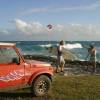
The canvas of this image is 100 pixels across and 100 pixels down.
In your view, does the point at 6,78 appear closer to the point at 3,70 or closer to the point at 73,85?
the point at 3,70

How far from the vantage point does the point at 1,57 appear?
13.2m

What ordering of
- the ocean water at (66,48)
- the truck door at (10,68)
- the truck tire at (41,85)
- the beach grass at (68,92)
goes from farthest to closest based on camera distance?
the ocean water at (66,48)
the truck tire at (41,85)
the beach grass at (68,92)
the truck door at (10,68)

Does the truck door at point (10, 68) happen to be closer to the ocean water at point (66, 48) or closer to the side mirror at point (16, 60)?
the side mirror at point (16, 60)

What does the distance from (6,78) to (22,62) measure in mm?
844

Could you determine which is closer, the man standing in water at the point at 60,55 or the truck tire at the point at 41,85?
the truck tire at the point at 41,85

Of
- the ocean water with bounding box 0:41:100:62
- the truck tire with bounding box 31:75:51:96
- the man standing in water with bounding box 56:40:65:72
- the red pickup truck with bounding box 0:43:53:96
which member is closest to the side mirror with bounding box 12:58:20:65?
the red pickup truck with bounding box 0:43:53:96

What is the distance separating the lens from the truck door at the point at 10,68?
520 inches

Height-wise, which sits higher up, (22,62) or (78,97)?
(22,62)

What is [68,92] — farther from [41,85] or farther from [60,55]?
[60,55]

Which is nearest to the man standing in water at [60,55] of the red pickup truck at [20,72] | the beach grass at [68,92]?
the beach grass at [68,92]

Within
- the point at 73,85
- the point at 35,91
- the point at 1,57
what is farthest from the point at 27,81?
the point at 73,85

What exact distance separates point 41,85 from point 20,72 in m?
1.15

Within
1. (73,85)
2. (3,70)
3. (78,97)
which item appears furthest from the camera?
(73,85)

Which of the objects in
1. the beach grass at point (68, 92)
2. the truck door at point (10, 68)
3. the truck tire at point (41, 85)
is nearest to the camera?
the truck door at point (10, 68)
